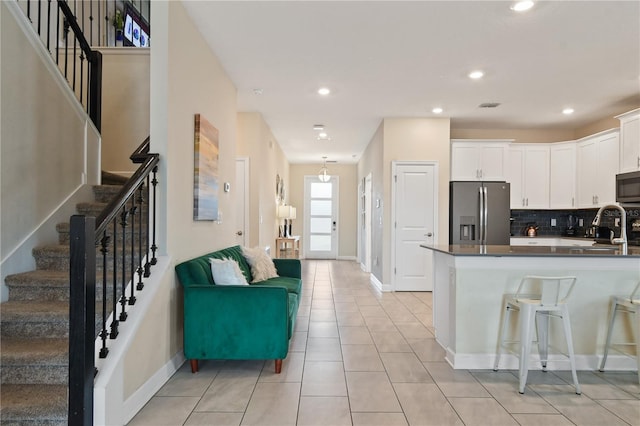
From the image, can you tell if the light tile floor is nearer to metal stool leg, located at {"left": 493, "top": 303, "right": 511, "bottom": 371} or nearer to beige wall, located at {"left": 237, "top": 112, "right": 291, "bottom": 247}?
metal stool leg, located at {"left": 493, "top": 303, "right": 511, "bottom": 371}

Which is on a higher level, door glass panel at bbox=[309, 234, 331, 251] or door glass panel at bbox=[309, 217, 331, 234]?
door glass panel at bbox=[309, 217, 331, 234]

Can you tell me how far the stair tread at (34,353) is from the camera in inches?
83.0

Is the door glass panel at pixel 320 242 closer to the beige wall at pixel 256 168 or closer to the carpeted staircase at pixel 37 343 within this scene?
the beige wall at pixel 256 168

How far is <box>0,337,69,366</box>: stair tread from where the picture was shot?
2.11 meters

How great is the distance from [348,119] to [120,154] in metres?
3.66

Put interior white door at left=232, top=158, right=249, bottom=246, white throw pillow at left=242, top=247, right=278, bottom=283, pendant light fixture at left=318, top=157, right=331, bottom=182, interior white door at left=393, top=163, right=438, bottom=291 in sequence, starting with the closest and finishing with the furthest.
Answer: white throw pillow at left=242, top=247, right=278, bottom=283 < interior white door at left=232, top=158, right=249, bottom=246 < interior white door at left=393, top=163, right=438, bottom=291 < pendant light fixture at left=318, top=157, right=331, bottom=182

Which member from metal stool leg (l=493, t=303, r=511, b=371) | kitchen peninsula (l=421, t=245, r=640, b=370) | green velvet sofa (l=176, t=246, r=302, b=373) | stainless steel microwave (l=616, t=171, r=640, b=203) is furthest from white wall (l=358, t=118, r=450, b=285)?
green velvet sofa (l=176, t=246, r=302, b=373)

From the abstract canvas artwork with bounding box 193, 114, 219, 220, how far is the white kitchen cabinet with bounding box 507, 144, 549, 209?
499 centimetres

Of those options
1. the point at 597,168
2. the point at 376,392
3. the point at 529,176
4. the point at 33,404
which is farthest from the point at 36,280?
the point at 597,168

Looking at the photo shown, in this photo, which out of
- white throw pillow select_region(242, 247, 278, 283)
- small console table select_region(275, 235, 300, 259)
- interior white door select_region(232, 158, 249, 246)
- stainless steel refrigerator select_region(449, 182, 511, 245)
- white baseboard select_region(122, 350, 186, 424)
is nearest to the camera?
white baseboard select_region(122, 350, 186, 424)

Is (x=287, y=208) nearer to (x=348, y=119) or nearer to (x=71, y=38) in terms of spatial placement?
(x=348, y=119)

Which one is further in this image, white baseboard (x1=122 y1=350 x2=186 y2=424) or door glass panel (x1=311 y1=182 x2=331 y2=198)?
door glass panel (x1=311 y1=182 x2=331 y2=198)

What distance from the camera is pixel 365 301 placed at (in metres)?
5.54

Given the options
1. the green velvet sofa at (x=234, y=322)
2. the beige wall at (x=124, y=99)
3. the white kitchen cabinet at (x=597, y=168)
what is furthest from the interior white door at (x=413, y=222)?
the beige wall at (x=124, y=99)
